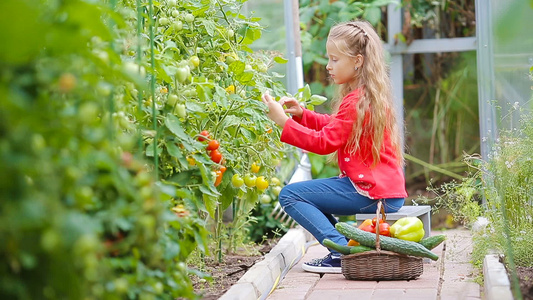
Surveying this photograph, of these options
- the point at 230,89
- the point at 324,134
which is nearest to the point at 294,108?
the point at 324,134

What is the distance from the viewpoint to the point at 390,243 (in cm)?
315

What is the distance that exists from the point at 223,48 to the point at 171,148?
Result: 2.91ft

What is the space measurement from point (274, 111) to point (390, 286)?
36.7 inches

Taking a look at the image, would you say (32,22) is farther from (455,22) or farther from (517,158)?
(455,22)

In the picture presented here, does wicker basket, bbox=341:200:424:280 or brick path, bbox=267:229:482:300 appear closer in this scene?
brick path, bbox=267:229:482:300

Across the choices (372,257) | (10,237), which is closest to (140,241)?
(10,237)

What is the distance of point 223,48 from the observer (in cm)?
331

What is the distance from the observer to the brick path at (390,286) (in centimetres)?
293

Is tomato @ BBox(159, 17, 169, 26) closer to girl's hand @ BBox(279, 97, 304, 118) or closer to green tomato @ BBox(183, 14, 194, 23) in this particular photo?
green tomato @ BBox(183, 14, 194, 23)

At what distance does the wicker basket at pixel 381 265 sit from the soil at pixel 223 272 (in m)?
0.49

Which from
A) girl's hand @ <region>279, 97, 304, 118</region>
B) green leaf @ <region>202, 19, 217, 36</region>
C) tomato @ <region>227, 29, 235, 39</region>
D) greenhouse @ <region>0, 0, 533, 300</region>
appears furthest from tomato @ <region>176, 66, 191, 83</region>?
girl's hand @ <region>279, 97, 304, 118</region>

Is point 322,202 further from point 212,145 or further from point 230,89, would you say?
point 212,145

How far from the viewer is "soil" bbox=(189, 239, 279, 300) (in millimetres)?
2848

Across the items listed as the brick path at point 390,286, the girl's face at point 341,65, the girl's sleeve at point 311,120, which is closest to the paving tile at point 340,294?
the brick path at point 390,286
